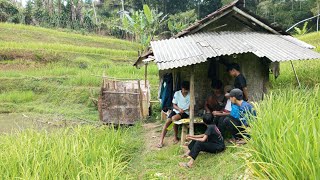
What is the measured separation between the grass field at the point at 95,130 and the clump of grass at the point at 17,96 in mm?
36

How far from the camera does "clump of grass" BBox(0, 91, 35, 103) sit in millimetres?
12344

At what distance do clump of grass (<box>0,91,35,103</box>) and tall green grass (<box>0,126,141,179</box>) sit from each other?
7557 mm

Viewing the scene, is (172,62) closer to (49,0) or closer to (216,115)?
(216,115)

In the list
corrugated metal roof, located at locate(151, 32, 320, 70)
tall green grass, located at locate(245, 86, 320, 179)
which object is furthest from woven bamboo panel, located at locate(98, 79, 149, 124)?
tall green grass, located at locate(245, 86, 320, 179)

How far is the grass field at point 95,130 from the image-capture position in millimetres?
2885

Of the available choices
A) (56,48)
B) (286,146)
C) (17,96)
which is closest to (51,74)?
(17,96)

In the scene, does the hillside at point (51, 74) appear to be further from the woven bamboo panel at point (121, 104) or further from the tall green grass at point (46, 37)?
the woven bamboo panel at point (121, 104)

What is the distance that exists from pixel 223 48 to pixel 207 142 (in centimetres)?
180

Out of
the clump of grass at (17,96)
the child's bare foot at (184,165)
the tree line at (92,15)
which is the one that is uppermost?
the tree line at (92,15)

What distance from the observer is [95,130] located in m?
5.94

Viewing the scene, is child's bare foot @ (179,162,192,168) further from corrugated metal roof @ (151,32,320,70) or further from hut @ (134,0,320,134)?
corrugated metal roof @ (151,32,320,70)

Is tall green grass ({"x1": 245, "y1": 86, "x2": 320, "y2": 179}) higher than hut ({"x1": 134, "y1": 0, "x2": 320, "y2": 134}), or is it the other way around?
hut ({"x1": 134, "y1": 0, "x2": 320, "y2": 134})

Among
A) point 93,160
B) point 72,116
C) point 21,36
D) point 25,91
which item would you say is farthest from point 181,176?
point 21,36

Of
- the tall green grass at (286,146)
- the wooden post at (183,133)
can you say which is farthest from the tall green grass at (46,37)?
the tall green grass at (286,146)
